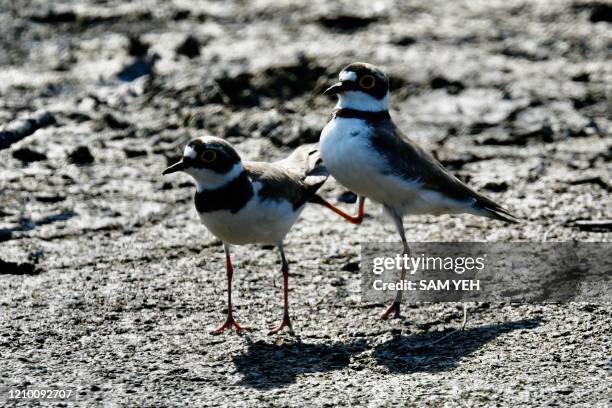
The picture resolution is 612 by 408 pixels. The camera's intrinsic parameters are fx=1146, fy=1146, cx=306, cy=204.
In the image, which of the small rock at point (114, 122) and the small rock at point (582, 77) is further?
the small rock at point (582, 77)

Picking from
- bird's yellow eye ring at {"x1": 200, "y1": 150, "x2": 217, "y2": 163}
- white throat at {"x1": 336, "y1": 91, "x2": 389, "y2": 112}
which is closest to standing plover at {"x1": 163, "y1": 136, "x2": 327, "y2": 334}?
bird's yellow eye ring at {"x1": 200, "y1": 150, "x2": 217, "y2": 163}

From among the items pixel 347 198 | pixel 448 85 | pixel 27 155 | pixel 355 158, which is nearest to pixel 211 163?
pixel 355 158

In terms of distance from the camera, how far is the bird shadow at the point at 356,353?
603 cm

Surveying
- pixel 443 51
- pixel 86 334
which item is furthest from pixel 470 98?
pixel 86 334

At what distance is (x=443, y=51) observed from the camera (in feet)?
38.9

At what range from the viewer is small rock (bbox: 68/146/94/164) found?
9.41 m

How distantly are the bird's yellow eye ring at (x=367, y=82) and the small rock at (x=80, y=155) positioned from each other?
10.3 feet

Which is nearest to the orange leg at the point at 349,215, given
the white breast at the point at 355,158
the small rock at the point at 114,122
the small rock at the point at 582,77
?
the white breast at the point at 355,158

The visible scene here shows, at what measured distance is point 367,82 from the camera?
23.5ft

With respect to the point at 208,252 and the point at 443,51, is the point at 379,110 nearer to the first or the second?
the point at 208,252

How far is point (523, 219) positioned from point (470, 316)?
1677mm

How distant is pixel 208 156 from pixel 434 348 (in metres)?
1.67

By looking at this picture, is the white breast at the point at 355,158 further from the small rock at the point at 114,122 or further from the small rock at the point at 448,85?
the small rock at the point at 448,85

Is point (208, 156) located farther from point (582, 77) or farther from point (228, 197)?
point (582, 77)
